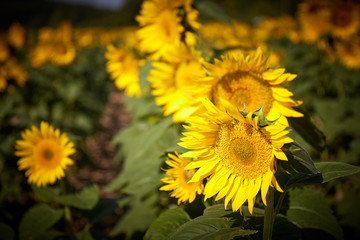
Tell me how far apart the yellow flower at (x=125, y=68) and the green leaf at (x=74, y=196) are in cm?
90

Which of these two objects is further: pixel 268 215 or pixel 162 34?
pixel 162 34

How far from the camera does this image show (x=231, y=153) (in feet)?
2.78

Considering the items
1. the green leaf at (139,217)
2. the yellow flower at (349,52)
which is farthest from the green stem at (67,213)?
the yellow flower at (349,52)

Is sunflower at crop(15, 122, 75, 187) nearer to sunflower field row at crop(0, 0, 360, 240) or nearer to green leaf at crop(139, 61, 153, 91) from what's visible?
sunflower field row at crop(0, 0, 360, 240)

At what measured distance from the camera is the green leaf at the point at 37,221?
1.37 metres

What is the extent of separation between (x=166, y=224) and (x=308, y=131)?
699 millimetres

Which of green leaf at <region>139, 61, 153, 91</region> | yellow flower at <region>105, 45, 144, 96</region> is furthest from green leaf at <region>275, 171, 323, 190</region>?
yellow flower at <region>105, 45, 144, 96</region>

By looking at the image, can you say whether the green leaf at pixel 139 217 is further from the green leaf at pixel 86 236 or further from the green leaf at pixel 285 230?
the green leaf at pixel 285 230

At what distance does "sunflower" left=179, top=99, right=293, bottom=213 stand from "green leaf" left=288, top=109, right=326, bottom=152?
0.41m

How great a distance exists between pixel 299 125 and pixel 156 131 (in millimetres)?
722

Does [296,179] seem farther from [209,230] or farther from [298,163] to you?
[209,230]

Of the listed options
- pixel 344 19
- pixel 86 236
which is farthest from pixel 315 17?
pixel 86 236

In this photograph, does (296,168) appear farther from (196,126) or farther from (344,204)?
(344,204)

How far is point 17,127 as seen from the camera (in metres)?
2.68
